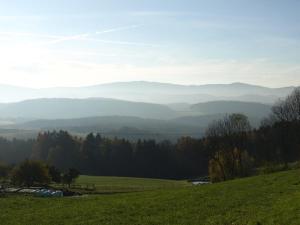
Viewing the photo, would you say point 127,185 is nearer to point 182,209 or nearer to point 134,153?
point 134,153

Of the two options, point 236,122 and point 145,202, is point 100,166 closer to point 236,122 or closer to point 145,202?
point 236,122

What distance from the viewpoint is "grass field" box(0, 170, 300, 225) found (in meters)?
19.1

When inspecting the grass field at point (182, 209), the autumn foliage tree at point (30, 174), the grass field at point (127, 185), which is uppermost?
the grass field at point (182, 209)

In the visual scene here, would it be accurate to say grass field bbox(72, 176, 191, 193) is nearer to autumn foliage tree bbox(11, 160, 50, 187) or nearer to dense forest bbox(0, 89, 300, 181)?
autumn foliage tree bbox(11, 160, 50, 187)

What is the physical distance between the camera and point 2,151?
159 meters

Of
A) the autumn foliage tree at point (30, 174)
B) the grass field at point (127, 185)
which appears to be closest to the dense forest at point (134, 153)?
the grass field at point (127, 185)

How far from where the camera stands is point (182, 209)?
23156 mm

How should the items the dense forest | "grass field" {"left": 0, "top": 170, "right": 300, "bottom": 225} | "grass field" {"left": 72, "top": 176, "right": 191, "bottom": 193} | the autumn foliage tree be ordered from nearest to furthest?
1. "grass field" {"left": 0, "top": 170, "right": 300, "bottom": 225}
2. "grass field" {"left": 72, "top": 176, "right": 191, "bottom": 193}
3. the autumn foliage tree
4. the dense forest

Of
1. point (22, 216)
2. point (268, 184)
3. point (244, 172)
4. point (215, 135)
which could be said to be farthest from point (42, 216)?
point (215, 135)

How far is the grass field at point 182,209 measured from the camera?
1906cm

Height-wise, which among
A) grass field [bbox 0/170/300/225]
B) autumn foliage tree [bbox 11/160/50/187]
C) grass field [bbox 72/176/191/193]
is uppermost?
grass field [bbox 0/170/300/225]

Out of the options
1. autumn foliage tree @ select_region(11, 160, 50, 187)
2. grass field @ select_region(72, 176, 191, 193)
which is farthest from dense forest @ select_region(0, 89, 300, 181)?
autumn foliage tree @ select_region(11, 160, 50, 187)

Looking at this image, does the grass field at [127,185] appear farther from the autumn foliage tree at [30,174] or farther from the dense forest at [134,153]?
the dense forest at [134,153]

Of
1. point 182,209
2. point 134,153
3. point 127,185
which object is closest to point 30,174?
point 127,185
